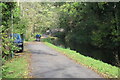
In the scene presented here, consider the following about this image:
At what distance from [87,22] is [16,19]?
23.7 m

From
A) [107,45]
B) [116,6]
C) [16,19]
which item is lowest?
[107,45]

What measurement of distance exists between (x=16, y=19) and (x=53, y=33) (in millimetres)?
55203

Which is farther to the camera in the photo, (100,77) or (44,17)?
(44,17)

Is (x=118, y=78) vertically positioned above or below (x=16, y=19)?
below

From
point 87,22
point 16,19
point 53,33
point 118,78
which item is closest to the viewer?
point 118,78

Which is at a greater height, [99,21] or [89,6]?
[89,6]

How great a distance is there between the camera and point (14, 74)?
32.3ft

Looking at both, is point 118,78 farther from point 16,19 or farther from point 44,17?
point 44,17

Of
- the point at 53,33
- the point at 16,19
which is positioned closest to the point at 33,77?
the point at 16,19

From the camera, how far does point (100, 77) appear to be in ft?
31.2

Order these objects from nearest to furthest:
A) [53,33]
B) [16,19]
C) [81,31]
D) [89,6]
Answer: [16,19], [89,6], [81,31], [53,33]

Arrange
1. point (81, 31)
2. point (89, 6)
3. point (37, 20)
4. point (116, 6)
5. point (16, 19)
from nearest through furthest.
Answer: point (16, 19) < point (116, 6) < point (89, 6) < point (37, 20) < point (81, 31)

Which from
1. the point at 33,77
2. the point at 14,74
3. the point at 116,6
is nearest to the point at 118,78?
the point at 33,77

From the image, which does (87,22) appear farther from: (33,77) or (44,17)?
(33,77)
